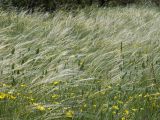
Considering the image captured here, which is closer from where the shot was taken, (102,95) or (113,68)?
(102,95)

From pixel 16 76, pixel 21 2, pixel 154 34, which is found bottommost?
pixel 16 76

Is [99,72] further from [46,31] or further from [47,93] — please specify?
[46,31]

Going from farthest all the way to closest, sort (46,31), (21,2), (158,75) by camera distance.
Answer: (21,2) < (46,31) < (158,75)

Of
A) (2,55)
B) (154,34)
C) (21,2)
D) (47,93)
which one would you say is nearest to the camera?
(47,93)

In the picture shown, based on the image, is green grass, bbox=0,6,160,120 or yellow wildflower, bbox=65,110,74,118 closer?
yellow wildflower, bbox=65,110,74,118

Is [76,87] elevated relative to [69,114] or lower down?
elevated

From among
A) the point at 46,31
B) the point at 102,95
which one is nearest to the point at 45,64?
the point at 102,95

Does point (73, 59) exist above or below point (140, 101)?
above

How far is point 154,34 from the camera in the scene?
746 cm

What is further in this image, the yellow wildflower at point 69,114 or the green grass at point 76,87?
Answer: the green grass at point 76,87

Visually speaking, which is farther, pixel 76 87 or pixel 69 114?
pixel 76 87

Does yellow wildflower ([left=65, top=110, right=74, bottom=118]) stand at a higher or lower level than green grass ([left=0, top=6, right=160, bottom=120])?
lower

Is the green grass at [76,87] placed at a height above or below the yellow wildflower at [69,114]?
above

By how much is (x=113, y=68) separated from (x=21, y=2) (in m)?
8.08
